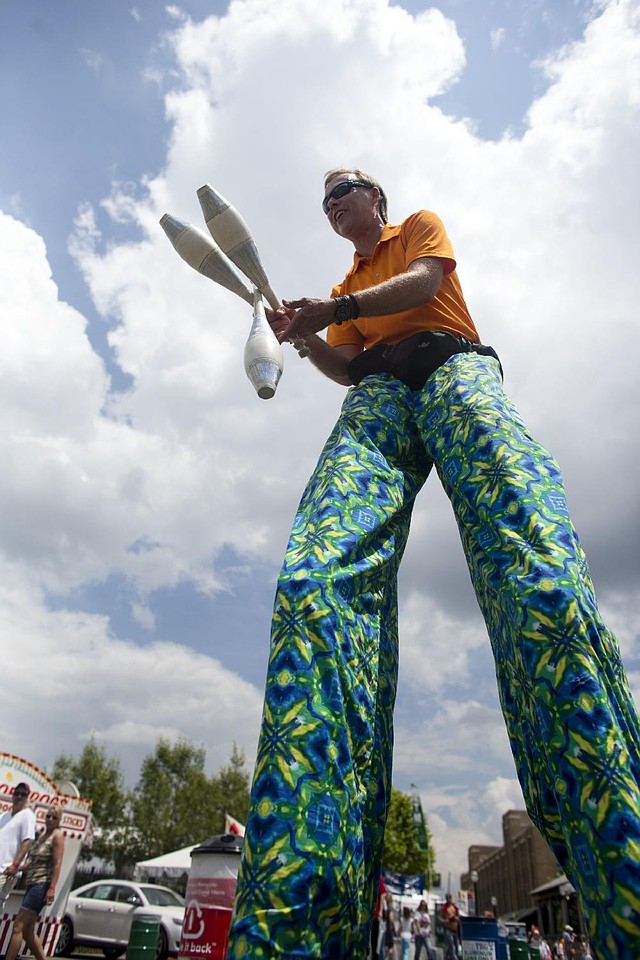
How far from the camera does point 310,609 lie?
1.35 meters

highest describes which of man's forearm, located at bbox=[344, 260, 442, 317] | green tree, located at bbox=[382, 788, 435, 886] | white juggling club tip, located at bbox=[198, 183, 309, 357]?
green tree, located at bbox=[382, 788, 435, 886]

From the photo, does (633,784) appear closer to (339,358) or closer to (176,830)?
(339,358)

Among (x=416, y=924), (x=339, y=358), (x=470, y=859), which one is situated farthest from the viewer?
(x=470, y=859)

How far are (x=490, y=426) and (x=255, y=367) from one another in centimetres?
88

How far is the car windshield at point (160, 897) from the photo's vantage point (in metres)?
13.3

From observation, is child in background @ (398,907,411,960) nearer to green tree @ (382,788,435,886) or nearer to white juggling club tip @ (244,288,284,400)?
green tree @ (382,788,435,886)

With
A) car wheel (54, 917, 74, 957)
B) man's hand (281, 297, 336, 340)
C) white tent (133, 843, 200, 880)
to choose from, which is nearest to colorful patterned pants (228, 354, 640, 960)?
man's hand (281, 297, 336, 340)

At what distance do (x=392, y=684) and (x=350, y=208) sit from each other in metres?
1.89

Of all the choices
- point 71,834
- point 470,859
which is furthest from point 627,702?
point 470,859

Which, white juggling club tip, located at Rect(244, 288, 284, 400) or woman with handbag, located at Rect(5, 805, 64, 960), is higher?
white juggling club tip, located at Rect(244, 288, 284, 400)

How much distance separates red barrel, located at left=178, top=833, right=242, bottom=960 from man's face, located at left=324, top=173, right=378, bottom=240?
710cm

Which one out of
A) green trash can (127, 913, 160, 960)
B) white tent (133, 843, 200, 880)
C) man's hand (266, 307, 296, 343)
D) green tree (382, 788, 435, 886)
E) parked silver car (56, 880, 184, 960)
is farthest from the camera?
green tree (382, 788, 435, 886)

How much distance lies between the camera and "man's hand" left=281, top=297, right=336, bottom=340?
2172mm

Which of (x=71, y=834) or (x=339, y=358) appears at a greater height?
(x=71, y=834)
